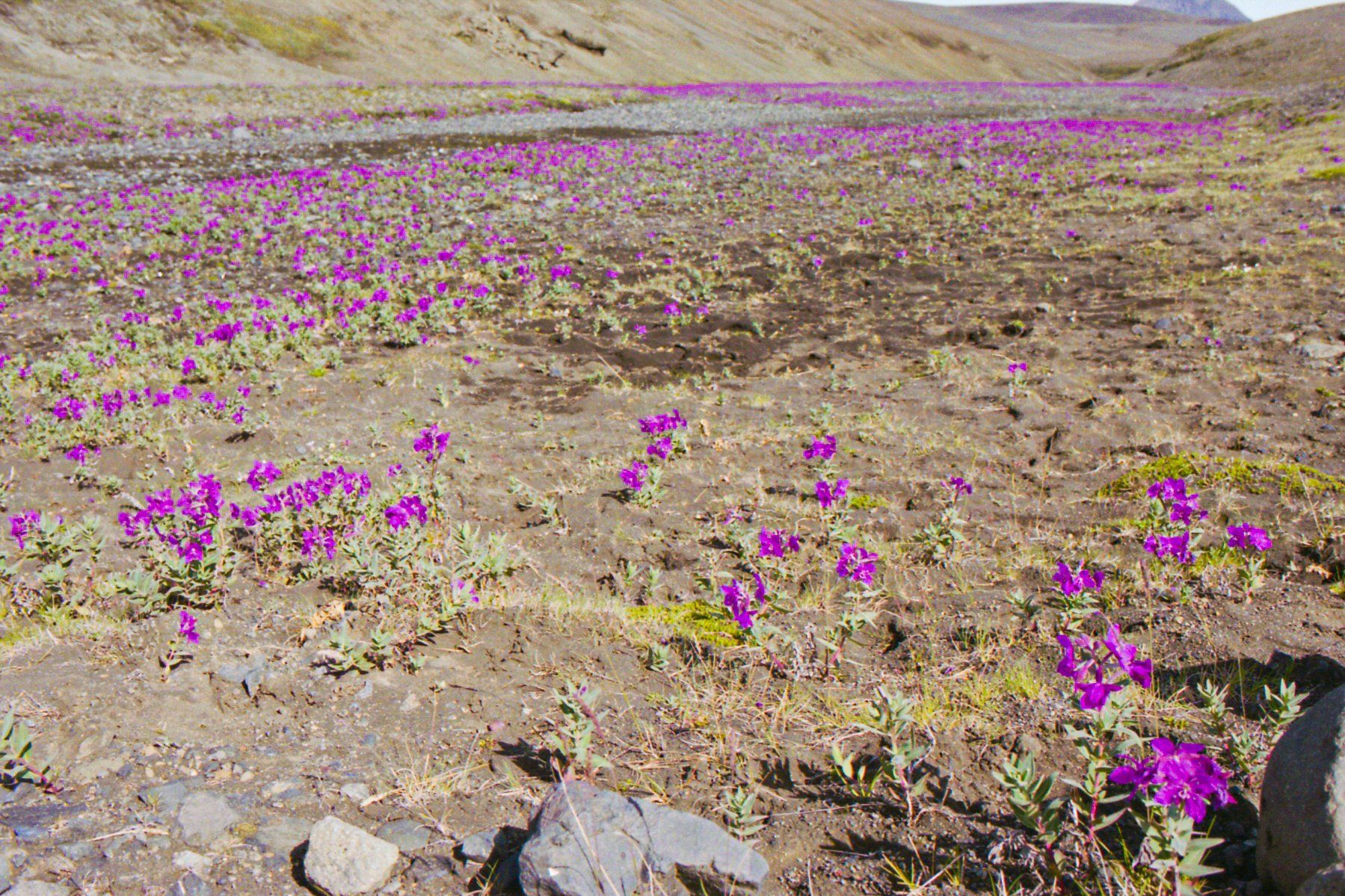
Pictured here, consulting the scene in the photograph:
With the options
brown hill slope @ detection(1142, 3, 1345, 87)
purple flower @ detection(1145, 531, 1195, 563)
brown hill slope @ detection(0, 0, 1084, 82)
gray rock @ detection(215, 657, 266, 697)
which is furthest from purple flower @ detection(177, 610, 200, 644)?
brown hill slope @ detection(1142, 3, 1345, 87)

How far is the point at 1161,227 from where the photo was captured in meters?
14.1

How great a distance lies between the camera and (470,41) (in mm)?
70750

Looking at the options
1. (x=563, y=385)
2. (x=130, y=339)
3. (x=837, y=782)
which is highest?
(x=837, y=782)

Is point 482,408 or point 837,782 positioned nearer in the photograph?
point 837,782

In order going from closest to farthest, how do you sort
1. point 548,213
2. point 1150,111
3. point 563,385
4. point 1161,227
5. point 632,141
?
point 563,385, point 1161,227, point 548,213, point 632,141, point 1150,111

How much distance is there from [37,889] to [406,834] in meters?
1.08

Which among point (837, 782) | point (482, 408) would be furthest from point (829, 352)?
point (837, 782)

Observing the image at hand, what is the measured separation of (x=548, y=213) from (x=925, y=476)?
497 inches

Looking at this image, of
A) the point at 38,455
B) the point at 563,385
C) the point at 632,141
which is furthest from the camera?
the point at 632,141

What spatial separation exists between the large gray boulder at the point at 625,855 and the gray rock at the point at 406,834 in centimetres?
43

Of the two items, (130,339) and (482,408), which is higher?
(482,408)

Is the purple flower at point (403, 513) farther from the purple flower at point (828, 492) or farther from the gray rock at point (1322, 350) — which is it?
the gray rock at point (1322, 350)

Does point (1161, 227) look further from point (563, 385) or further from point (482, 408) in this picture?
point (482, 408)

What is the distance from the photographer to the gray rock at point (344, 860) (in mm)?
2660
